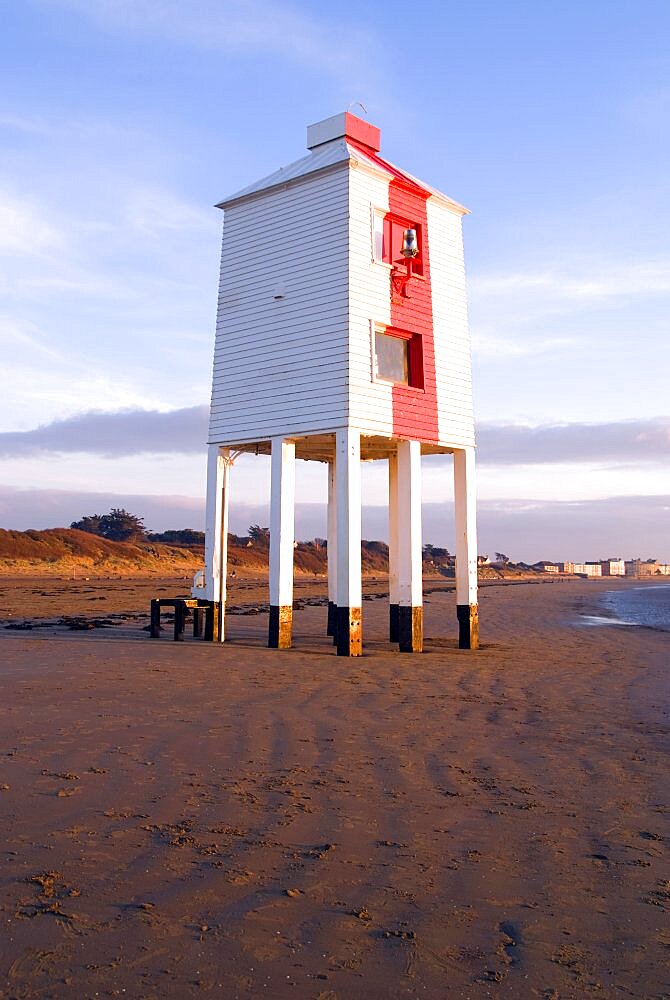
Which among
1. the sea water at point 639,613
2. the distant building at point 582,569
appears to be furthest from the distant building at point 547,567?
the sea water at point 639,613

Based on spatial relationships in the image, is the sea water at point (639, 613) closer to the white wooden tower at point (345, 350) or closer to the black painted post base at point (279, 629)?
the white wooden tower at point (345, 350)

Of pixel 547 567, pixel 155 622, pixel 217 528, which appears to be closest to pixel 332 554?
pixel 217 528

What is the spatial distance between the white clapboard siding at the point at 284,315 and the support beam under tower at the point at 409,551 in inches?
95.7

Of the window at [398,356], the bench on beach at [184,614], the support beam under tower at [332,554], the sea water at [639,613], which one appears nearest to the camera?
the window at [398,356]

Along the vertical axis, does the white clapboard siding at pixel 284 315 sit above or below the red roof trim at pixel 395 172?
below

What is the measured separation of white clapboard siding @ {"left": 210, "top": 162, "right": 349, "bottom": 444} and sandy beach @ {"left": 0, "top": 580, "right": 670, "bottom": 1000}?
8.15 m

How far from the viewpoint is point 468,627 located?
66.7 ft

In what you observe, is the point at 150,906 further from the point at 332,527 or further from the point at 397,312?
the point at 332,527

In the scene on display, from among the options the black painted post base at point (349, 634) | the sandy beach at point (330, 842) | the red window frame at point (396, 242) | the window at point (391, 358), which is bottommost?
the sandy beach at point (330, 842)

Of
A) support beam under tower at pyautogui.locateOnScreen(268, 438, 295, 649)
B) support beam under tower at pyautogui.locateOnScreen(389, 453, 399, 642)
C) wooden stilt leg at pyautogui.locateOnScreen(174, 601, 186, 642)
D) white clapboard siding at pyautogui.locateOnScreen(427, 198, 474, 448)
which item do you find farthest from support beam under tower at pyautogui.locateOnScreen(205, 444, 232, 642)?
white clapboard siding at pyautogui.locateOnScreen(427, 198, 474, 448)

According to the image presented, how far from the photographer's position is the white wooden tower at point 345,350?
18.4 meters

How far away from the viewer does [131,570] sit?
65875mm

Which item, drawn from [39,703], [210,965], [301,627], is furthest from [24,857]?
[301,627]

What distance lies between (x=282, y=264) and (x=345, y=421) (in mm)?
4605
